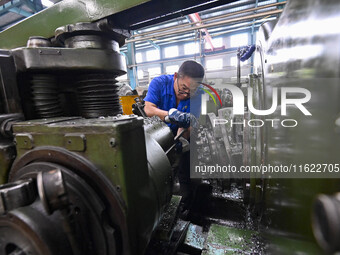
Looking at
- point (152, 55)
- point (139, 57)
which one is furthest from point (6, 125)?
point (139, 57)

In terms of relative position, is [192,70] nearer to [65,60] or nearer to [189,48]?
[65,60]

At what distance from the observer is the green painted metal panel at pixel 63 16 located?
77 centimetres

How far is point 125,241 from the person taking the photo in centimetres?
53

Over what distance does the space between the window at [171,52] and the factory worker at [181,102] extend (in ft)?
31.1

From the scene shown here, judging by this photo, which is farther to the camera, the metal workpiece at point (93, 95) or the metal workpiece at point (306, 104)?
the metal workpiece at point (93, 95)

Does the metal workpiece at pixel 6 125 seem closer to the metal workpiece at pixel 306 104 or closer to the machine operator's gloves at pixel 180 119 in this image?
the metal workpiece at pixel 306 104

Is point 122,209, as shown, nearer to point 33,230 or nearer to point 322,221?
point 33,230

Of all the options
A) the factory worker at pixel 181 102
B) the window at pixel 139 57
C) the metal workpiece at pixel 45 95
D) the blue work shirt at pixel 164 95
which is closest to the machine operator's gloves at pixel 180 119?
the factory worker at pixel 181 102

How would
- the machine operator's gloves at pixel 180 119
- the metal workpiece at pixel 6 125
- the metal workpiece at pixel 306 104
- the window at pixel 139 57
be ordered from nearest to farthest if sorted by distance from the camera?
the metal workpiece at pixel 306 104 < the metal workpiece at pixel 6 125 < the machine operator's gloves at pixel 180 119 < the window at pixel 139 57

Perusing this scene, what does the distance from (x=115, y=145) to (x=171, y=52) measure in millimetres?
11229

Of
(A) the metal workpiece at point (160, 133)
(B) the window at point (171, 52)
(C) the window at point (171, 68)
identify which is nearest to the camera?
(A) the metal workpiece at point (160, 133)

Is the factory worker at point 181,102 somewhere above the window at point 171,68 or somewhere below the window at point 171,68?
below

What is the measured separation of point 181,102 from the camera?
202cm

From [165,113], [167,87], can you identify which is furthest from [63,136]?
[167,87]
